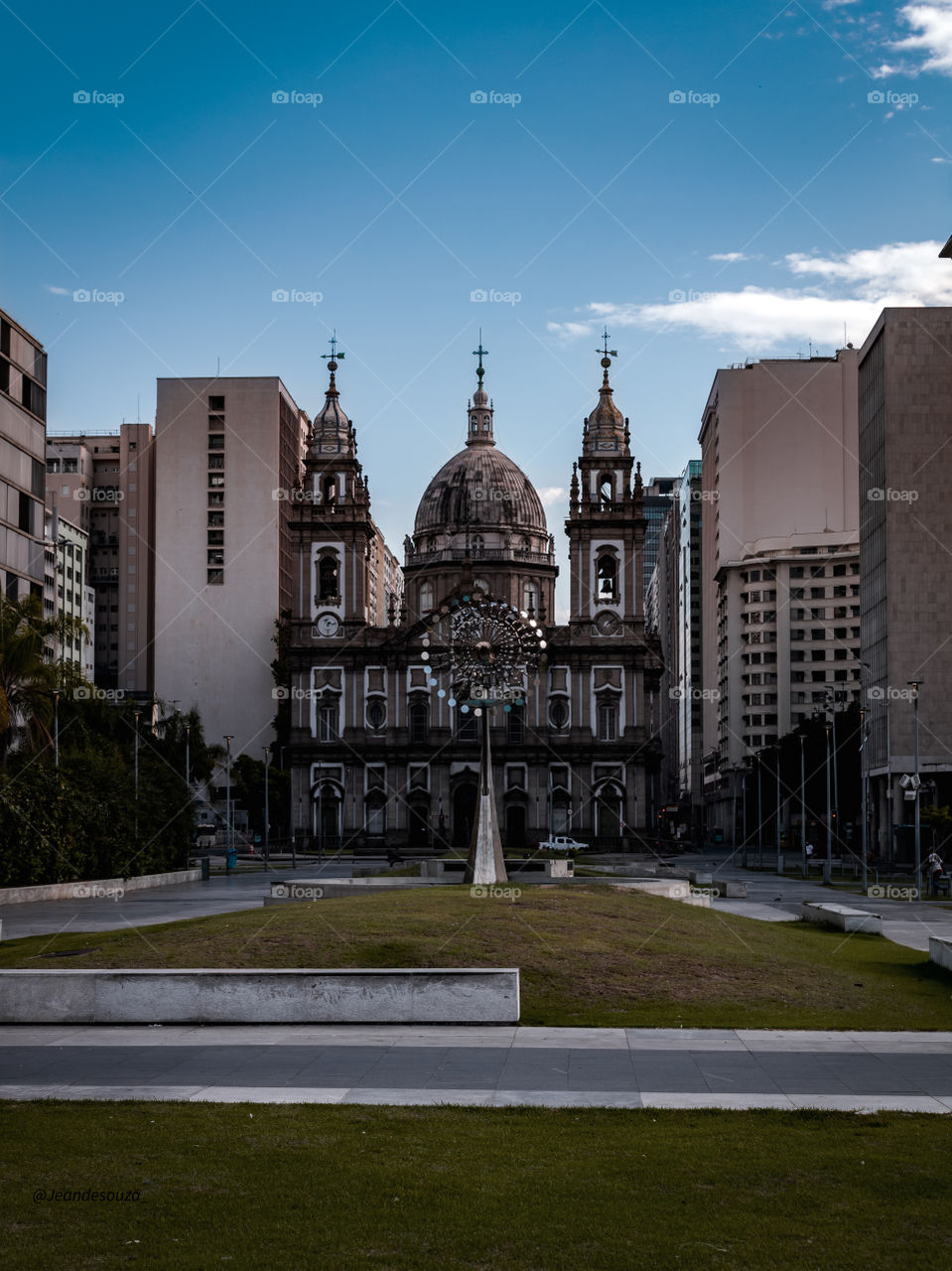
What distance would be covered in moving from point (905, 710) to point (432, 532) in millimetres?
44821

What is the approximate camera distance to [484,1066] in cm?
1573

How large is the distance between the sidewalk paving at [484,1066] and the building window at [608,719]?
8572cm

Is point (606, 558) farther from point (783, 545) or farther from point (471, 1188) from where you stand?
point (471, 1188)

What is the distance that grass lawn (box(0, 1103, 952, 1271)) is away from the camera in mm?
9008

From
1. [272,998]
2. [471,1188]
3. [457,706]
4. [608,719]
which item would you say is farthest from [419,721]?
[471,1188]

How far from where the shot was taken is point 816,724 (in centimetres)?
9931

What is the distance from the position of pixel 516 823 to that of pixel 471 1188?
92835 mm

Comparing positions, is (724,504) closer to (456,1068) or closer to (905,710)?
(905,710)

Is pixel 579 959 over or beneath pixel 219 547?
beneath

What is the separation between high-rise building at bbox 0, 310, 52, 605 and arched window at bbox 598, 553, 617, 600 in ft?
160

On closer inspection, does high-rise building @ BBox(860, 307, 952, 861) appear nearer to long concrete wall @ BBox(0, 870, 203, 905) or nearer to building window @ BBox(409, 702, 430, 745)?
building window @ BBox(409, 702, 430, 745)

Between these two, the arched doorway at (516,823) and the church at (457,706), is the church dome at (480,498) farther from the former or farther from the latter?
the arched doorway at (516,823)

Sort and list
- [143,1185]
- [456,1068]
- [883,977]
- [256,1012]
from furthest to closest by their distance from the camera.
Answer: [883,977], [256,1012], [456,1068], [143,1185]

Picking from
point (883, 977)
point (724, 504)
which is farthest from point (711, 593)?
point (883, 977)
